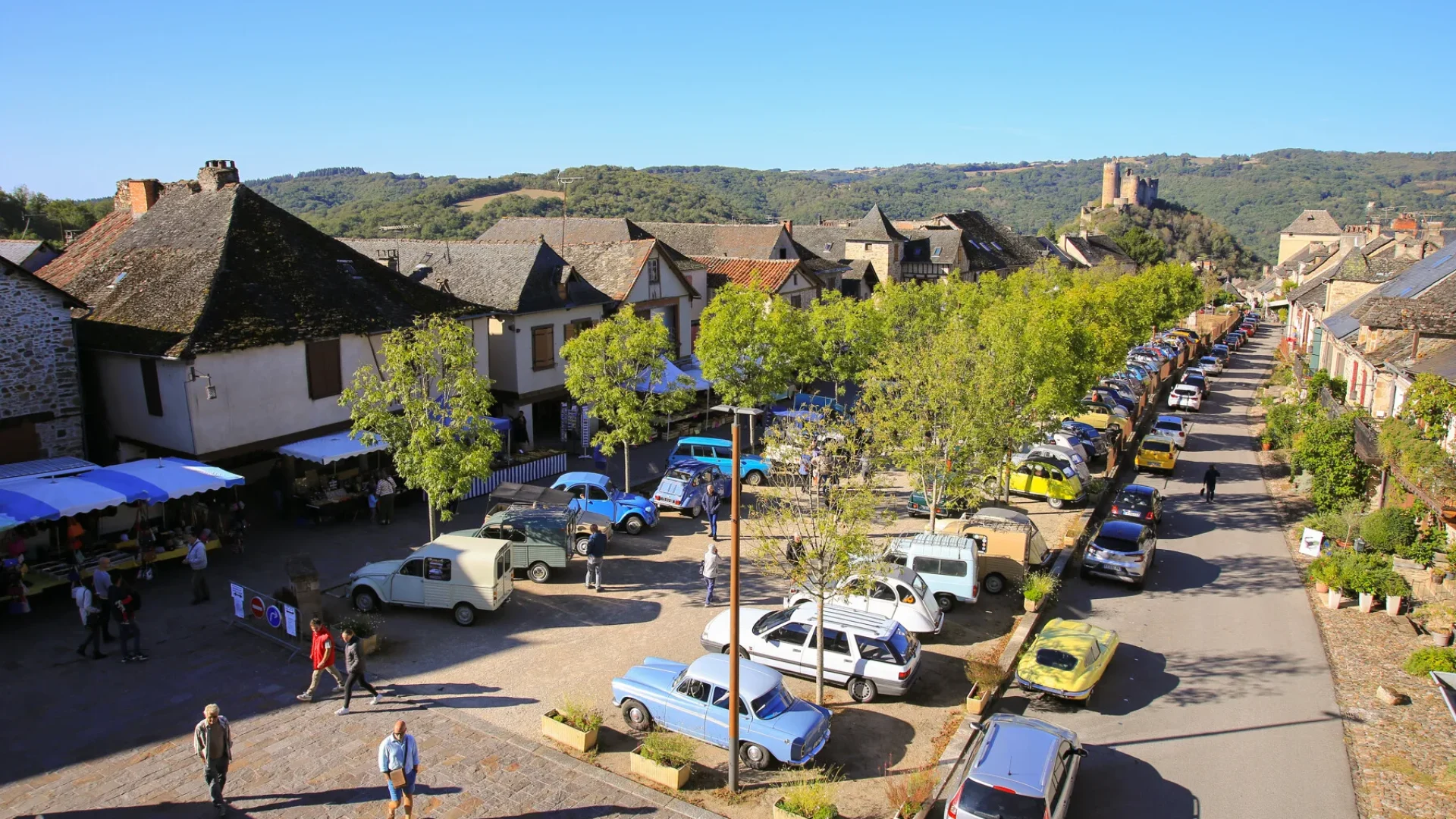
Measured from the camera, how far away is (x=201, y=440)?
885 inches

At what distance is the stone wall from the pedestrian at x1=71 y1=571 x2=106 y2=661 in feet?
21.4

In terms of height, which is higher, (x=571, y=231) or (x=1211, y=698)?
(x=571, y=231)

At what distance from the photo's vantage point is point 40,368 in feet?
72.8

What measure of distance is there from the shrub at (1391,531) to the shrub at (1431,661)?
18.5 feet

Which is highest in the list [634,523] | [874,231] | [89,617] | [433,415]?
[874,231]

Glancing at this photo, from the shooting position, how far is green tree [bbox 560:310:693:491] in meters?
25.8

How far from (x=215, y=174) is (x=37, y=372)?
884cm

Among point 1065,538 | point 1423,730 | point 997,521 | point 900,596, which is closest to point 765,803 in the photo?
point 900,596

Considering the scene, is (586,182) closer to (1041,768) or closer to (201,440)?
(201,440)

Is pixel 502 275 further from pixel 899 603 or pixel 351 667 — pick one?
pixel 351 667

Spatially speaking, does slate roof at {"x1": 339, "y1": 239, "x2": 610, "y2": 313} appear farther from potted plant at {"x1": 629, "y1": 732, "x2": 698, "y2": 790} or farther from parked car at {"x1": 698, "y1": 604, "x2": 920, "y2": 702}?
potted plant at {"x1": 629, "y1": 732, "x2": 698, "y2": 790}

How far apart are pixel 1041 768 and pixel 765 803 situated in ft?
12.2

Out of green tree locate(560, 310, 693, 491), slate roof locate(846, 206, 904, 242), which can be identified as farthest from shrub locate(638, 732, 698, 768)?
slate roof locate(846, 206, 904, 242)

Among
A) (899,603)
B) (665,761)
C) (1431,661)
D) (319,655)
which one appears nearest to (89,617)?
(319,655)
